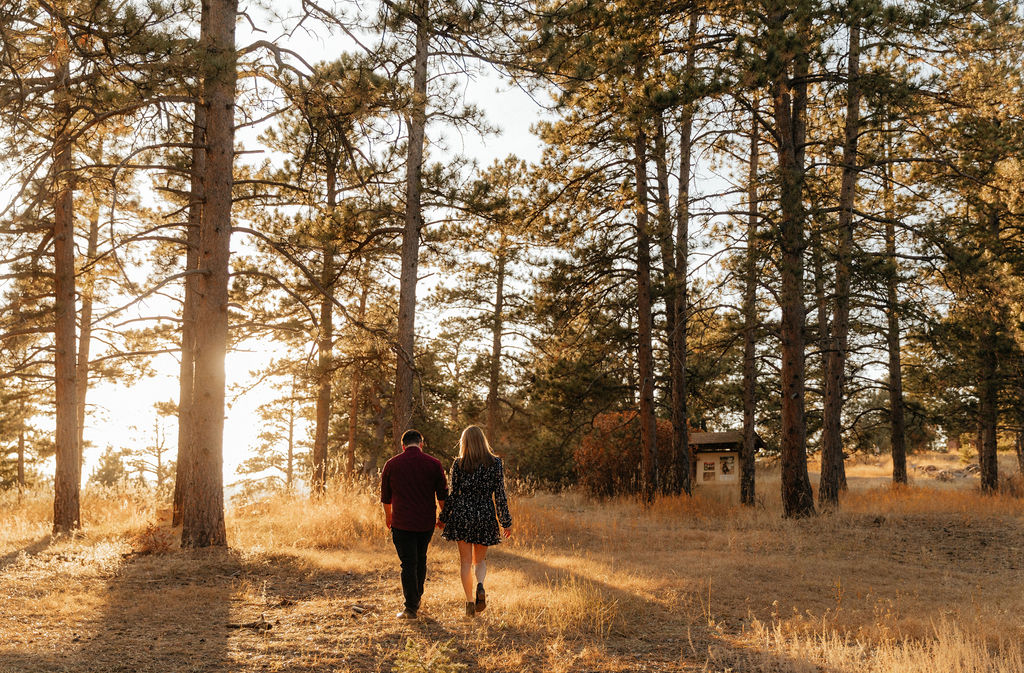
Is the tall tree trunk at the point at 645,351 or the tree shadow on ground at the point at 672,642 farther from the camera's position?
the tall tree trunk at the point at 645,351

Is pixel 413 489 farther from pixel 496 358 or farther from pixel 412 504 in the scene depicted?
pixel 496 358

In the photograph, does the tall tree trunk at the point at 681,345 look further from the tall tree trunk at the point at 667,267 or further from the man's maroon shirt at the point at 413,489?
the man's maroon shirt at the point at 413,489

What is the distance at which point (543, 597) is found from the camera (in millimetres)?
7363

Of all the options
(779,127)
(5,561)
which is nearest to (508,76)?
(779,127)

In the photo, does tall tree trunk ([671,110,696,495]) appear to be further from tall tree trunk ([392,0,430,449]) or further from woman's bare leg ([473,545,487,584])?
woman's bare leg ([473,545,487,584])

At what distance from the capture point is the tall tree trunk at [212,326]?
32.6 ft

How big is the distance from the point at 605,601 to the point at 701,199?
8.10 meters

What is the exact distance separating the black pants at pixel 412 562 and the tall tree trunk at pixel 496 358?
21.5m

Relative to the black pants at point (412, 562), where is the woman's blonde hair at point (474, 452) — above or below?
above

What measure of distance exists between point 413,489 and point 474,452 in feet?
2.40

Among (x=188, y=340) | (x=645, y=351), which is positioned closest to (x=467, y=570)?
(x=188, y=340)

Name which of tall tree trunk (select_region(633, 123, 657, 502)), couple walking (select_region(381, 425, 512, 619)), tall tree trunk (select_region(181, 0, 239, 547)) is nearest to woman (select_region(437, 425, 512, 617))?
couple walking (select_region(381, 425, 512, 619))

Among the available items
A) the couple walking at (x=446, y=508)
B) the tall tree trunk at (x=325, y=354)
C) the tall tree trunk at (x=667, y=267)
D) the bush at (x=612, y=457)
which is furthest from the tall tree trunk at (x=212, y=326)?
the bush at (x=612, y=457)

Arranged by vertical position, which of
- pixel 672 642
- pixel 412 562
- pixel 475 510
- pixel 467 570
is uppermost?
pixel 475 510
